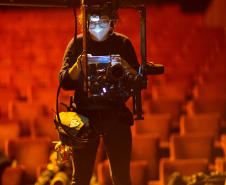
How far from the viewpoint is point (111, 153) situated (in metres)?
0.78

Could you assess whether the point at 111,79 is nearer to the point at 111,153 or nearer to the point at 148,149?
the point at 111,153

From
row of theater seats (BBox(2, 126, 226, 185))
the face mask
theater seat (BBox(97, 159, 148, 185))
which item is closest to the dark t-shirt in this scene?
the face mask

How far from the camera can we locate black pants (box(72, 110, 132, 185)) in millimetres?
771

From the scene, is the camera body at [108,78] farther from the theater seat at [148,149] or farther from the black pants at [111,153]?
the theater seat at [148,149]

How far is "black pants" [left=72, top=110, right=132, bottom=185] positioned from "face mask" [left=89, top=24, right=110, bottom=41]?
0.19 meters

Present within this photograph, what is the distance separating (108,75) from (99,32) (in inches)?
4.8

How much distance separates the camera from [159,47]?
2801 millimetres

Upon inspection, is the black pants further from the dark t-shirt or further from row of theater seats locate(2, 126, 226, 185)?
row of theater seats locate(2, 126, 226, 185)

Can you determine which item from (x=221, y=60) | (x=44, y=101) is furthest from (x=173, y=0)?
(x=44, y=101)

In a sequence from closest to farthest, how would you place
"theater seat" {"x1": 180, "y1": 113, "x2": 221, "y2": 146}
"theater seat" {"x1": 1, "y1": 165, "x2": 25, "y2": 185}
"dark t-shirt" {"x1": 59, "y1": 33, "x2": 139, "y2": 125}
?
"dark t-shirt" {"x1": 59, "y1": 33, "x2": 139, "y2": 125} < "theater seat" {"x1": 1, "y1": 165, "x2": 25, "y2": 185} < "theater seat" {"x1": 180, "y1": 113, "x2": 221, "y2": 146}

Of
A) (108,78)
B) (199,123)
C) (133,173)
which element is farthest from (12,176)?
(199,123)

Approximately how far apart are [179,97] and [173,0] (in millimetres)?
2707

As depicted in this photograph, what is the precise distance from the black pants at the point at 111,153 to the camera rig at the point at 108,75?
0.10m

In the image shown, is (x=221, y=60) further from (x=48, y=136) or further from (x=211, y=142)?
(x=48, y=136)
